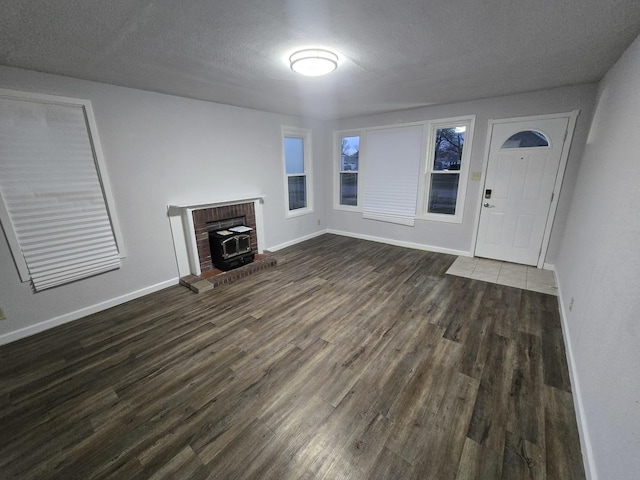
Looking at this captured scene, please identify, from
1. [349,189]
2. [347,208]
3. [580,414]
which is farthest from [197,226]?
[580,414]

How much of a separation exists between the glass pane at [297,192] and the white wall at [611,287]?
13.7 ft

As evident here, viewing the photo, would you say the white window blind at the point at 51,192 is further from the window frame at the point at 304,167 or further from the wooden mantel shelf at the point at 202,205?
the window frame at the point at 304,167

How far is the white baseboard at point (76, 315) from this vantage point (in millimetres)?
2471

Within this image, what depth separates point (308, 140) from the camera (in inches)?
205

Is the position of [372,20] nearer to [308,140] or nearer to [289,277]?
[289,277]

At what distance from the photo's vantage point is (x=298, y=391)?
1.87 metres

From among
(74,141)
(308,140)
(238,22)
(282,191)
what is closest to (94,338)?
(74,141)

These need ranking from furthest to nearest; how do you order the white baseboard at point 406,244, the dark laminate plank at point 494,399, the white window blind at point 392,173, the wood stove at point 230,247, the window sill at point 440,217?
the white window blind at point 392,173, the white baseboard at point 406,244, the window sill at point 440,217, the wood stove at point 230,247, the dark laminate plank at point 494,399

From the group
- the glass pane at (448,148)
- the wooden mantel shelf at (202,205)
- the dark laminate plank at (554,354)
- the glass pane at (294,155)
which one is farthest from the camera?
the glass pane at (294,155)

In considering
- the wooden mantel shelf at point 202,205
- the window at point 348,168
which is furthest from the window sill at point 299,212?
the wooden mantel shelf at point 202,205

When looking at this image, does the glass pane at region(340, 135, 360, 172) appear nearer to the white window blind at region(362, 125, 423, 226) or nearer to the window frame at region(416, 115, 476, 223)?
the white window blind at region(362, 125, 423, 226)

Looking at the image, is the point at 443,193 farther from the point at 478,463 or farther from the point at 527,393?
the point at 478,463

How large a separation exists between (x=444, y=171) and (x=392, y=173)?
912 millimetres

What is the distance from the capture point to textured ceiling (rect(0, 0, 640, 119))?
4.91ft
